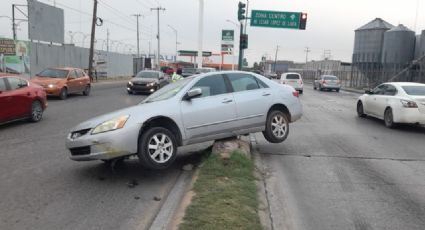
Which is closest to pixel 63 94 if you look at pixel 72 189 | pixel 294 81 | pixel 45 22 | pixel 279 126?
pixel 279 126

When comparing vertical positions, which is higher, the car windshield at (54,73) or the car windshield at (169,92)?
the car windshield at (169,92)

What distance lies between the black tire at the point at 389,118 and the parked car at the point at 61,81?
14.3 meters

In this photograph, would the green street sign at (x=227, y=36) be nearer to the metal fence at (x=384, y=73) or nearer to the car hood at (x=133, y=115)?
the metal fence at (x=384, y=73)

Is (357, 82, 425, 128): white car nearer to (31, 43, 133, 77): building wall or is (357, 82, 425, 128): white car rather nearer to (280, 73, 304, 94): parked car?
(280, 73, 304, 94): parked car

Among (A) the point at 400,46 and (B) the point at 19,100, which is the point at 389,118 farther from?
(A) the point at 400,46

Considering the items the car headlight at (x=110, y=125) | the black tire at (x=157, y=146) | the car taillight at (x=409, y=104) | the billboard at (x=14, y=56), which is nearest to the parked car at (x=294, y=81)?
the billboard at (x=14, y=56)

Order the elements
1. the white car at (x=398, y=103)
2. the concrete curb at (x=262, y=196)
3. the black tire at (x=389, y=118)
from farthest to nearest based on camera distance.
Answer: the black tire at (x=389, y=118) → the white car at (x=398, y=103) → the concrete curb at (x=262, y=196)

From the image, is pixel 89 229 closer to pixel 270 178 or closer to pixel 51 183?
pixel 51 183

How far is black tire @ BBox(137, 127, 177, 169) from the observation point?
6922 mm

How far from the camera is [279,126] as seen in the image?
30.8ft

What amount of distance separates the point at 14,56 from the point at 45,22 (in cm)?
Answer: 1015

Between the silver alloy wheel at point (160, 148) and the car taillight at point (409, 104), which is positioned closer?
the silver alloy wheel at point (160, 148)

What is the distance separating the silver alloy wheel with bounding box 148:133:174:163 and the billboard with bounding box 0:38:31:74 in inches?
1051

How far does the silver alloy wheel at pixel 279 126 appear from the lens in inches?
366
